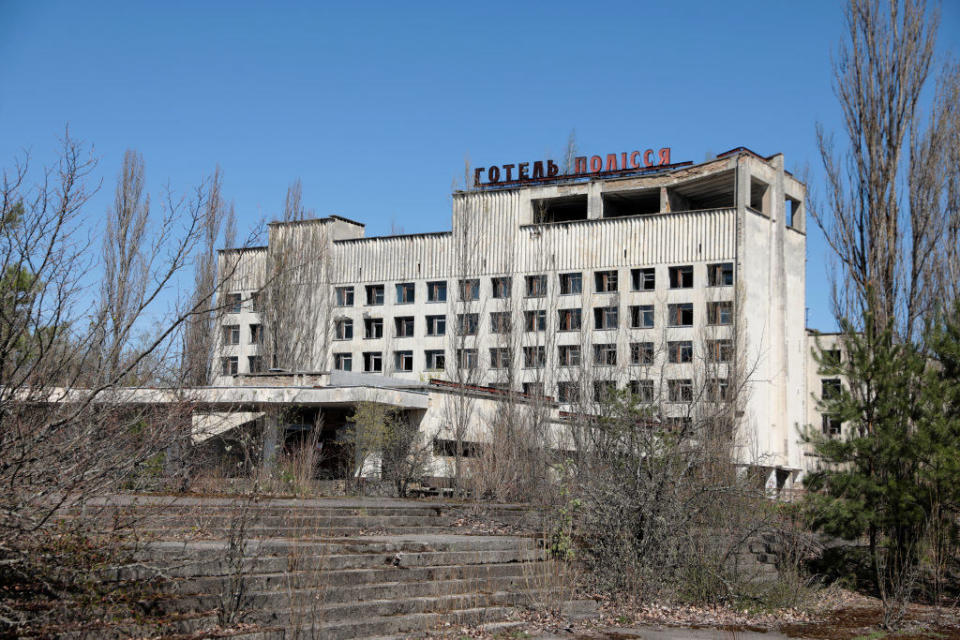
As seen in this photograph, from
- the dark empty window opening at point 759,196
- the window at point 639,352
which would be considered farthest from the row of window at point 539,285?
the dark empty window opening at point 759,196

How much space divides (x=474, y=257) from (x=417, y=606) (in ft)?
140

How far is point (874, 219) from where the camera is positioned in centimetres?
2170

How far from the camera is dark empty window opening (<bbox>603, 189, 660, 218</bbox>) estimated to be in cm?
5162

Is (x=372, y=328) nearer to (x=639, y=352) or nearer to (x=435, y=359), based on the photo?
(x=435, y=359)

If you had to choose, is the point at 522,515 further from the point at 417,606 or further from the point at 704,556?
the point at 417,606

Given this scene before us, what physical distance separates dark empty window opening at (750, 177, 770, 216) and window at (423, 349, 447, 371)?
19184 mm

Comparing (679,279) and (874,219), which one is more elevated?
(679,279)

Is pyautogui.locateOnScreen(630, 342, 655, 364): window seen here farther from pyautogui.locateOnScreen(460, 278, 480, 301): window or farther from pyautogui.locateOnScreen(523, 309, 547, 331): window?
pyautogui.locateOnScreen(460, 278, 480, 301): window

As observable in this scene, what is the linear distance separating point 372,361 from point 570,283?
13208 millimetres

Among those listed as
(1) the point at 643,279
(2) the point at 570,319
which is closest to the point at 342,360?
(2) the point at 570,319

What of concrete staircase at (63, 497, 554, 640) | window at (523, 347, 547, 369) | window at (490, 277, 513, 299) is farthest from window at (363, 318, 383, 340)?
concrete staircase at (63, 497, 554, 640)

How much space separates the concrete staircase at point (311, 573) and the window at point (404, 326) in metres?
39.2

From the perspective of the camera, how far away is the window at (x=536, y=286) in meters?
50.9

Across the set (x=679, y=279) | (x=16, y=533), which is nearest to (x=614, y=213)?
(x=679, y=279)
